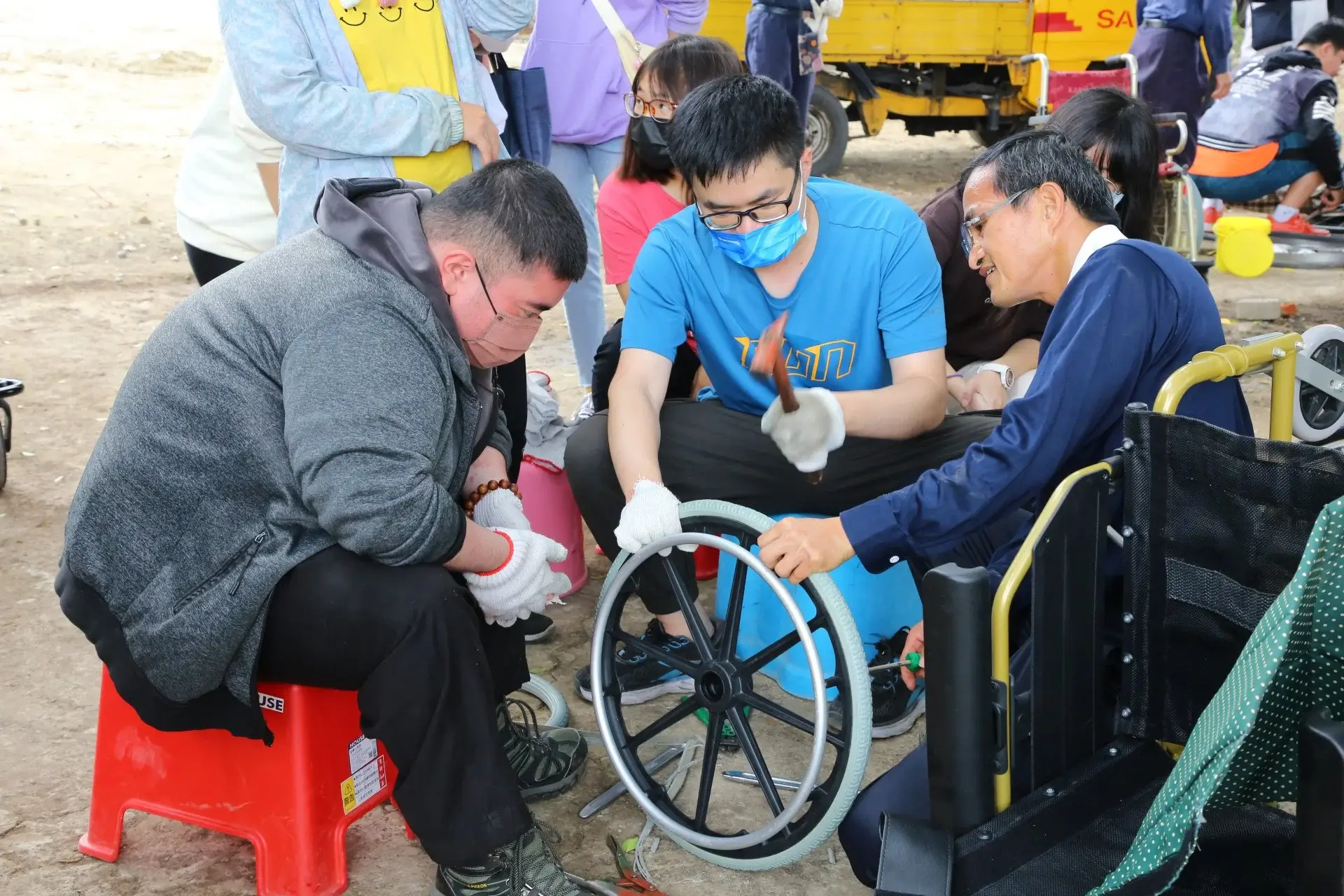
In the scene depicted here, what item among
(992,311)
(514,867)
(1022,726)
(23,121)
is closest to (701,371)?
(992,311)

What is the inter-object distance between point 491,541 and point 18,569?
2152 mm

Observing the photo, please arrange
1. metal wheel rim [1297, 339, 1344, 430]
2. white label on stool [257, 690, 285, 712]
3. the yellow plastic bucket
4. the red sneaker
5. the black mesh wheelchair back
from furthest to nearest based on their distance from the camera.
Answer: the red sneaker → the yellow plastic bucket → metal wheel rim [1297, 339, 1344, 430] → white label on stool [257, 690, 285, 712] → the black mesh wheelchair back

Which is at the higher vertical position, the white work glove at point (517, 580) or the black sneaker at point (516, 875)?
the white work glove at point (517, 580)

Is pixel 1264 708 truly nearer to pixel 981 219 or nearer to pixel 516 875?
pixel 981 219

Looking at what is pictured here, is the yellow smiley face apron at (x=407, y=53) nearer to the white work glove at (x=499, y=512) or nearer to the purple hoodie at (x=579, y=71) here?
the white work glove at (x=499, y=512)

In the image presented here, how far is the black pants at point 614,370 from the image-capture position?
3244 millimetres

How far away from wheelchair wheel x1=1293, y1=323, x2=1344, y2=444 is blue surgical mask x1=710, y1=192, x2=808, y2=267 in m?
1.96

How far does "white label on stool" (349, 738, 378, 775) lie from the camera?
2.30 m

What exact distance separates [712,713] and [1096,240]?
1.10 metres

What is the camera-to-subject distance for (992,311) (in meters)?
3.37

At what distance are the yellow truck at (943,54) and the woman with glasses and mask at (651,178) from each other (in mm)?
5498

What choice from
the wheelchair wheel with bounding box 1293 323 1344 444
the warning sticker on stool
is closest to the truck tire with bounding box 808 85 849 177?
the wheelchair wheel with bounding box 1293 323 1344 444

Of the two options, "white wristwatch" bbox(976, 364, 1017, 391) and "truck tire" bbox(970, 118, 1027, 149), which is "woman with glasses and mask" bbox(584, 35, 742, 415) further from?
"truck tire" bbox(970, 118, 1027, 149)

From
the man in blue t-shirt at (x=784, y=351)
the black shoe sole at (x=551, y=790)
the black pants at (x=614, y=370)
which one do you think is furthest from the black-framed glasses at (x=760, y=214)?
the black shoe sole at (x=551, y=790)
